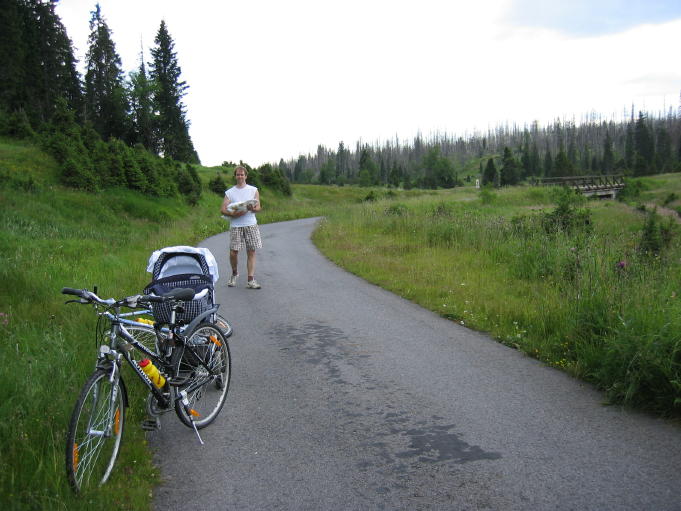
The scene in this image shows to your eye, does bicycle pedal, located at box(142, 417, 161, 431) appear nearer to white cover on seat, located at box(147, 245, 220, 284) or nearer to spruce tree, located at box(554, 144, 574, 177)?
white cover on seat, located at box(147, 245, 220, 284)

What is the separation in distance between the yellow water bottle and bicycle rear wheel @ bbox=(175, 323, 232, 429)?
0.25 m

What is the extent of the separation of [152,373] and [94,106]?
6935 cm

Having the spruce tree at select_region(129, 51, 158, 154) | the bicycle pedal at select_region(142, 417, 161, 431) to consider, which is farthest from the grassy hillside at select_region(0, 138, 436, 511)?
the spruce tree at select_region(129, 51, 158, 154)

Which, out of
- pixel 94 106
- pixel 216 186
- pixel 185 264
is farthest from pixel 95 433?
pixel 94 106

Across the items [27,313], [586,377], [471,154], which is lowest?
[586,377]

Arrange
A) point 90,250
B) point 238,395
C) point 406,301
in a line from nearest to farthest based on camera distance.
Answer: point 238,395 < point 406,301 < point 90,250

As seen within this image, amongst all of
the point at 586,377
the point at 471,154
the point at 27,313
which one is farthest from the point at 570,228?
the point at 471,154

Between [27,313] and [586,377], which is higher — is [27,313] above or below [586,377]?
above

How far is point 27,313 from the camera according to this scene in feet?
22.6

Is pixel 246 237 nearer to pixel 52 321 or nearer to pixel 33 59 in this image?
pixel 52 321

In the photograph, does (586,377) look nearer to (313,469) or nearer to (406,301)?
(313,469)

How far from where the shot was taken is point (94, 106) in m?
63.3

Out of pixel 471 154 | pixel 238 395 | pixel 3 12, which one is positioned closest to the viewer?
pixel 238 395

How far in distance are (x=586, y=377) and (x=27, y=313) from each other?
703cm
